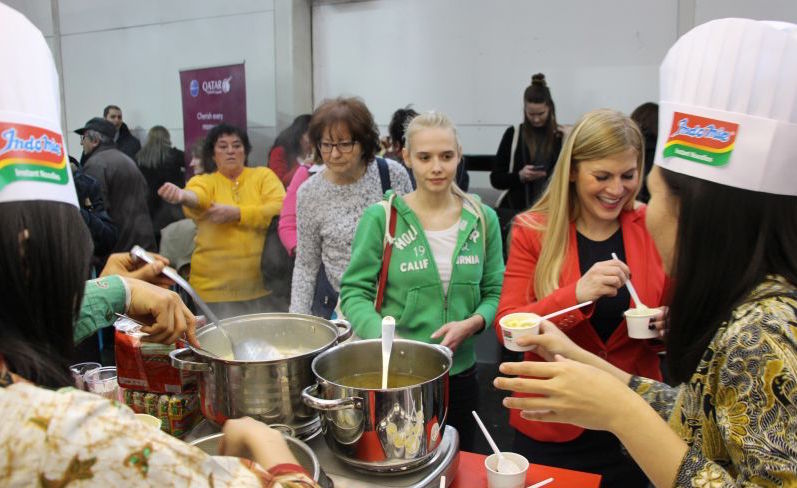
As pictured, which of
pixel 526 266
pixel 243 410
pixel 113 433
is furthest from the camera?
pixel 526 266

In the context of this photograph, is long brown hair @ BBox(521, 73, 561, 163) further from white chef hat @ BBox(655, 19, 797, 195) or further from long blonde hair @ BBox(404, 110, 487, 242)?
white chef hat @ BBox(655, 19, 797, 195)

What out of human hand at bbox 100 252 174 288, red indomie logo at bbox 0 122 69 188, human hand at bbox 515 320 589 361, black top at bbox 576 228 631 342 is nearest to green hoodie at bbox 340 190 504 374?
black top at bbox 576 228 631 342

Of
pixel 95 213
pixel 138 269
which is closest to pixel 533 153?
pixel 95 213

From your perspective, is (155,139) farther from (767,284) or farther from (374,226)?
(767,284)

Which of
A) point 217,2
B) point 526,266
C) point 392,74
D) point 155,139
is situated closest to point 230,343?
point 526,266

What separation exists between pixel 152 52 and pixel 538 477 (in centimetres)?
747

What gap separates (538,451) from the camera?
1981 mm

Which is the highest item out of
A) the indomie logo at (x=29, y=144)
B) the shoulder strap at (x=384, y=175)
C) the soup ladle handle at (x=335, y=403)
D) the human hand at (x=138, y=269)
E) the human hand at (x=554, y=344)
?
the indomie logo at (x=29, y=144)

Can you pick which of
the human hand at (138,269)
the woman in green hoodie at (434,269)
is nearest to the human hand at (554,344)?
the woman in green hoodie at (434,269)

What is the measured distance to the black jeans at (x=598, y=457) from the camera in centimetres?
193

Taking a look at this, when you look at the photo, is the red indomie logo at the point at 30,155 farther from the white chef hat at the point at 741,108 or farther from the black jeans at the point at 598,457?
the black jeans at the point at 598,457

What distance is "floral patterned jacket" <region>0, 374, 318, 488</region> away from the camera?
717 millimetres

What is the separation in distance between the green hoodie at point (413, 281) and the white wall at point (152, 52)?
4726mm

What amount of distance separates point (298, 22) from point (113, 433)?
6521mm
